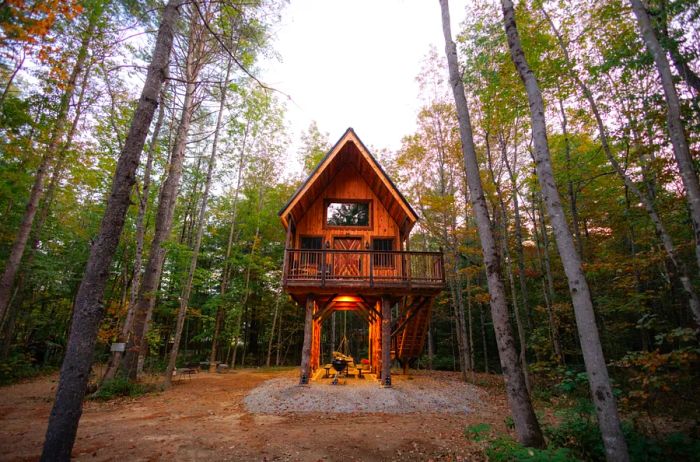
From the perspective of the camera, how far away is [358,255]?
1174cm

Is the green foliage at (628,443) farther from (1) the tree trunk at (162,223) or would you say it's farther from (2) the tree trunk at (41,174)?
(2) the tree trunk at (41,174)

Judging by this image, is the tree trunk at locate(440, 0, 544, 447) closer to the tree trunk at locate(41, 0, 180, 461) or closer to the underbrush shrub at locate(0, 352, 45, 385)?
the tree trunk at locate(41, 0, 180, 461)

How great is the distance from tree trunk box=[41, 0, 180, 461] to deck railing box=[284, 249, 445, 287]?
654cm

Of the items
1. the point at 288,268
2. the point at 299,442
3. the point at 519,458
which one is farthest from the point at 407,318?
the point at 519,458

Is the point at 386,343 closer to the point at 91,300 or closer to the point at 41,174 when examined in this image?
the point at 91,300

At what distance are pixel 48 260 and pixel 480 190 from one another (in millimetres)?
17738

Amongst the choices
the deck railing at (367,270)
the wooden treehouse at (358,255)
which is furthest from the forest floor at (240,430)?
the deck railing at (367,270)

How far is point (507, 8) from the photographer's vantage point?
18.1 feet

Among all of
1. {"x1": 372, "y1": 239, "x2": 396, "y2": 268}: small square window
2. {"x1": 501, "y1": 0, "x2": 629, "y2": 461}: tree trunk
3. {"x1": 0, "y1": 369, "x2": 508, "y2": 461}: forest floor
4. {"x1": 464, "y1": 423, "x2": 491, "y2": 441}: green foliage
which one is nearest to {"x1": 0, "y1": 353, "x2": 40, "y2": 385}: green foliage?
{"x1": 0, "y1": 369, "x2": 508, "y2": 461}: forest floor

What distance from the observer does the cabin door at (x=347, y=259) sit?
Result: 11195 millimetres

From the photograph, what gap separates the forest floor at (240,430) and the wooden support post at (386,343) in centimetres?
48

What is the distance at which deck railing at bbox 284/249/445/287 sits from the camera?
9969 mm

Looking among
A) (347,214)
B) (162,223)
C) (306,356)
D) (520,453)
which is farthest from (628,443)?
(162,223)

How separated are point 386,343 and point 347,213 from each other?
17.7 ft
